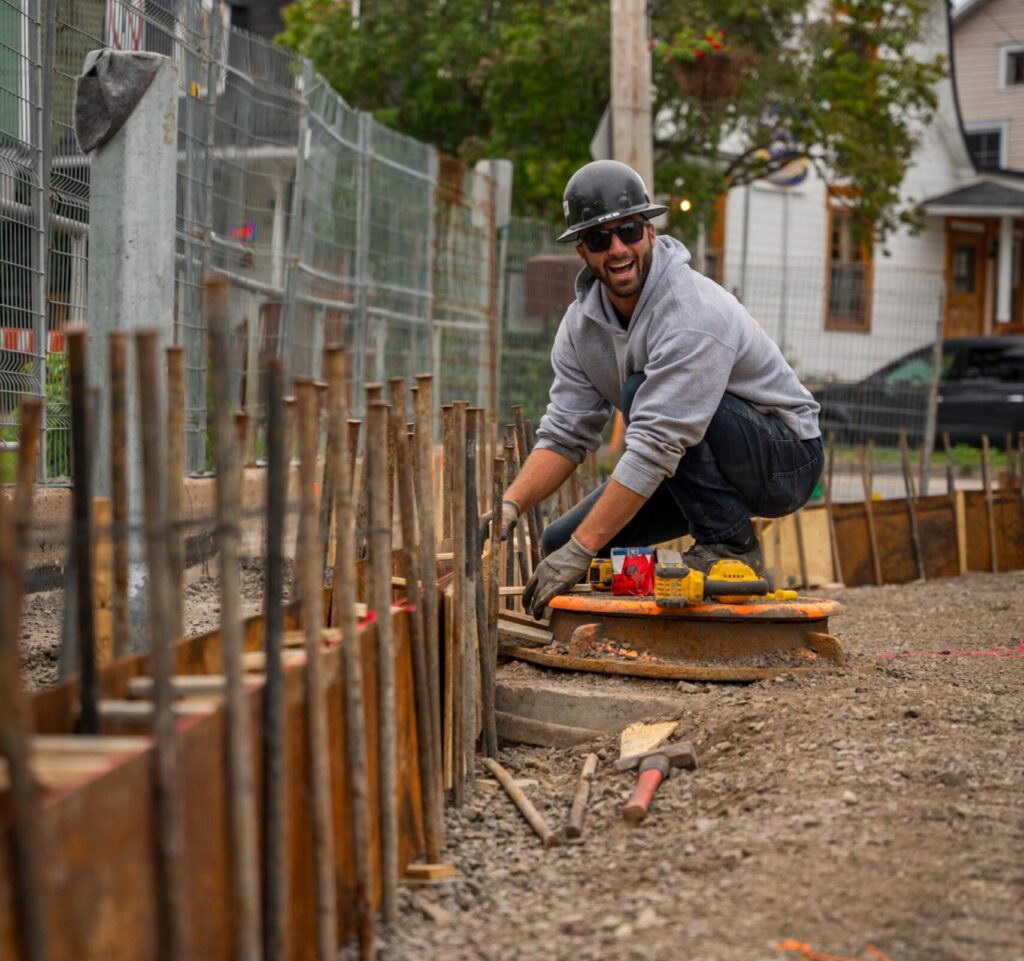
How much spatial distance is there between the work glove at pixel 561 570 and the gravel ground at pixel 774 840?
0.27 metres

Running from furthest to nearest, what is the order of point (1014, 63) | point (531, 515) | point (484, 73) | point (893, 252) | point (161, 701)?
1. point (1014, 63)
2. point (893, 252)
3. point (484, 73)
4. point (531, 515)
5. point (161, 701)

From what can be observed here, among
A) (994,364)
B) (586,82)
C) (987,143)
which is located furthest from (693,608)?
(987,143)

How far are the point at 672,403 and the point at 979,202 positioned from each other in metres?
24.2

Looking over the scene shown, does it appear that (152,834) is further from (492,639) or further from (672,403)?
(672,403)

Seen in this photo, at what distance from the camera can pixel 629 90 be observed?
912cm

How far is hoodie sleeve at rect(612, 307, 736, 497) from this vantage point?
458 centimetres

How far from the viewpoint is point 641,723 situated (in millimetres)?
4492

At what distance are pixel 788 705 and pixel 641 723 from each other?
1.56ft

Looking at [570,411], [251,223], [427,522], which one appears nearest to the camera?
[427,522]

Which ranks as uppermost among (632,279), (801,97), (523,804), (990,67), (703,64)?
(990,67)

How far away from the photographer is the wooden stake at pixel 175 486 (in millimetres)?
2379

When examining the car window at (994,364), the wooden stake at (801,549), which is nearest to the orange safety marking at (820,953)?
the wooden stake at (801,549)

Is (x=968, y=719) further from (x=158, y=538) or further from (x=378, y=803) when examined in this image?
(x=158, y=538)

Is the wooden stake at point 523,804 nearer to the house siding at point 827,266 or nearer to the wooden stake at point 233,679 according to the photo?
the wooden stake at point 233,679
